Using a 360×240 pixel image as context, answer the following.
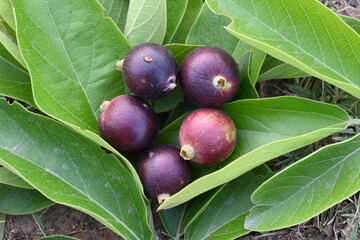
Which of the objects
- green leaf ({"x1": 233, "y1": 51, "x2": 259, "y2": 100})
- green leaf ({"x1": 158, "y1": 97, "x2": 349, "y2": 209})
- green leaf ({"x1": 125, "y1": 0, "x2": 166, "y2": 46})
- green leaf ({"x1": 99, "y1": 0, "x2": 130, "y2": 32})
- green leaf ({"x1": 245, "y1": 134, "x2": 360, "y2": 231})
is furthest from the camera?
green leaf ({"x1": 99, "y1": 0, "x2": 130, "y2": 32})

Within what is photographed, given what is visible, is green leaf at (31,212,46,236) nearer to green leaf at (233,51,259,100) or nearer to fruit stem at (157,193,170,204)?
fruit stem at (157,193,170,204)

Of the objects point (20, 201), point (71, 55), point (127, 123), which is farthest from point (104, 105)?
point (20, 201)

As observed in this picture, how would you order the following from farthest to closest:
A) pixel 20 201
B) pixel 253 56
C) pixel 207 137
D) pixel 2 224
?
pixel 2 224 < pixel 20 201 < pixel 253 56 < pixel 207 137

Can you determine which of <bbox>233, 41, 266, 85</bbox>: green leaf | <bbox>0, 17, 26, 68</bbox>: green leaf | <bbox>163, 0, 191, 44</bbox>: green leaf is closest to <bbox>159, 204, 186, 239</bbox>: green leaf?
<bbox>233, 41, 266, 85</bbox>: green leaf

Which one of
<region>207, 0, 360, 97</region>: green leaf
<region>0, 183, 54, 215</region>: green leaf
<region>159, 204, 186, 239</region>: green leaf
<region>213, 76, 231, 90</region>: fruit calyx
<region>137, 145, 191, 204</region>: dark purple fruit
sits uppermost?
<region>207, 0, 360, 97</region>: green leaf

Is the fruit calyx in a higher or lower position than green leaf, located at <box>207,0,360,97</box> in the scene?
lower

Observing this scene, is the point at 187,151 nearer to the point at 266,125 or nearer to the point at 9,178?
the point at 266,125

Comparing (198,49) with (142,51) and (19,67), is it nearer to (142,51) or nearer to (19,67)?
(142,51)
